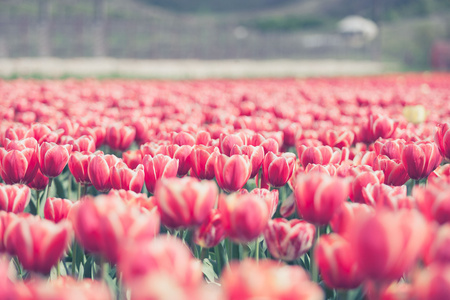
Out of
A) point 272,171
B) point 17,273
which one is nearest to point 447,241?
point 272,171

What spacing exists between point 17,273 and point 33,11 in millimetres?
59361

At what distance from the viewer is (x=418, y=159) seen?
2006 millimetres

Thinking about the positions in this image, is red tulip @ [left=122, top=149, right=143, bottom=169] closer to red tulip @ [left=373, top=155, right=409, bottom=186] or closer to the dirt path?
red tulip @ [left=373, top=155, right=409, bottom=186]

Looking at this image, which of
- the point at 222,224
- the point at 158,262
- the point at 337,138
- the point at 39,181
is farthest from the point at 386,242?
the point at 337,138

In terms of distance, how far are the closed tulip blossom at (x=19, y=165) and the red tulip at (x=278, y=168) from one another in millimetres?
861

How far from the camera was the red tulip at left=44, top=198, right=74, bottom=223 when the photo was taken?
1649mm

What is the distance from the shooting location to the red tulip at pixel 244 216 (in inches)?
51.2

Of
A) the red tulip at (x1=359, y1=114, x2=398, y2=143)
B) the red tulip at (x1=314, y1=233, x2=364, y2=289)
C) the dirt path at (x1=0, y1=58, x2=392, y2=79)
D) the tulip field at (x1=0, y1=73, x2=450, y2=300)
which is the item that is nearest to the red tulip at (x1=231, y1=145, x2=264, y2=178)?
the tulip field at (x1=0, y1=73, x2=450, y2=300)

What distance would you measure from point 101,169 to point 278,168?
0.62m

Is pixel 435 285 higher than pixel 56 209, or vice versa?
pixel 435 285

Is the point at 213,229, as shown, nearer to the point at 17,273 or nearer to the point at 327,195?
the point at 327,195

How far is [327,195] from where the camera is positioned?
137cm

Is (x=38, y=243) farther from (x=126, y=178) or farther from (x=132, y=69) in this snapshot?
(x=132, y=69)

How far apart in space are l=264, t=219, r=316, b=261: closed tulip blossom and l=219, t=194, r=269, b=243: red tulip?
0.17m
